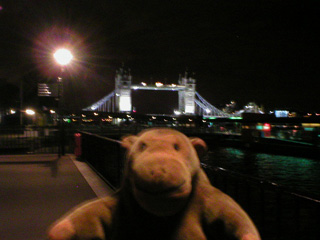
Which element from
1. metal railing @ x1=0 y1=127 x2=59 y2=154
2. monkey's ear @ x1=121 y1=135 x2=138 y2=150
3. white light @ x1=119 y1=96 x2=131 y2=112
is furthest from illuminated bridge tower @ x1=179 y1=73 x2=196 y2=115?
monkey's ear @ x1=121 y1=135 x2=138 y2=150

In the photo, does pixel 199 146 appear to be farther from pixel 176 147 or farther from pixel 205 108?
pixel 205 108

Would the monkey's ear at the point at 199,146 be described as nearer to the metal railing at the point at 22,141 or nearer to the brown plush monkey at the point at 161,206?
the brown plush monkey at the point at 161,206

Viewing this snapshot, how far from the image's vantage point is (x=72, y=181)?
8.80 metres

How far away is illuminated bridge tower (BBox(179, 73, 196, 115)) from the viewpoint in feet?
411

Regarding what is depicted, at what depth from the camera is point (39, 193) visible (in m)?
7.42

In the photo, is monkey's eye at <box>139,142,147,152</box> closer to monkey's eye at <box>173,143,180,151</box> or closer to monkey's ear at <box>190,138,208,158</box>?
monkey's eye at <box>173,143,180,151</box>

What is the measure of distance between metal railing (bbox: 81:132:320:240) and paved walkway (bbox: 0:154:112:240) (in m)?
0.49

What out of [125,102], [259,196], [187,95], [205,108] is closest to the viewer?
[259,196]

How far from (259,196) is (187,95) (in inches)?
4768

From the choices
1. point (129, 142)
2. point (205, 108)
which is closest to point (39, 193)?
point (129, 142)

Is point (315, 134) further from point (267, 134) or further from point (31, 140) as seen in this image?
point (31, 140)

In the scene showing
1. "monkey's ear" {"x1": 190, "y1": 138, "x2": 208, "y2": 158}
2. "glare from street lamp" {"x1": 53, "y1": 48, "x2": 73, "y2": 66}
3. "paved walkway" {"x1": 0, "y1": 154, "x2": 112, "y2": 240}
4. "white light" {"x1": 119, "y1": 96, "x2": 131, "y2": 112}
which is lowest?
"paved walkway" {"x1": 0, "y1": 154, "x2": 112, "y2": 240}

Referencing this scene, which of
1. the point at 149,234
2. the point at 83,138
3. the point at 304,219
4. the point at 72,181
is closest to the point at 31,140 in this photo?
the point at 83,138

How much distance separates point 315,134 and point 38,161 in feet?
43.4
